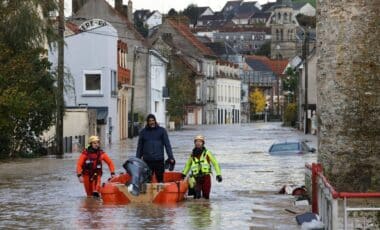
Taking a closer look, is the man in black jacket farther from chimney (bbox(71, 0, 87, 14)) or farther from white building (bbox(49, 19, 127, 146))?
chimney (bbox(71, 0, 87, 14))

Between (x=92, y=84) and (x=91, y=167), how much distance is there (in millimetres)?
45534

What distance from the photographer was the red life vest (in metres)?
21.5

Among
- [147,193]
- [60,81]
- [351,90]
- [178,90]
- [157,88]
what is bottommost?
[147,193]

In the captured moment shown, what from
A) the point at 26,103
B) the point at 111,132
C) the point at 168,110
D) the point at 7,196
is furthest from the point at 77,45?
the point at 7,196

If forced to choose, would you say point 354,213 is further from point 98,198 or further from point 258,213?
point 98,198

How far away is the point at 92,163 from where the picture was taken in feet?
70.7

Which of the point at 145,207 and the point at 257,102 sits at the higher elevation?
the point at 257,102

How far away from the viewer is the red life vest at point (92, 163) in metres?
21.5

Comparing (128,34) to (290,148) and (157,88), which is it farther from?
(290,148)

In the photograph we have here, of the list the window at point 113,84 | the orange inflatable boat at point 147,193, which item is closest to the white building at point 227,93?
the window at point 113,84

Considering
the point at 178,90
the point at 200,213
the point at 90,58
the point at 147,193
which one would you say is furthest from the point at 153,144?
the point at 178,90

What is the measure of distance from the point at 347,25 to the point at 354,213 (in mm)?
5657

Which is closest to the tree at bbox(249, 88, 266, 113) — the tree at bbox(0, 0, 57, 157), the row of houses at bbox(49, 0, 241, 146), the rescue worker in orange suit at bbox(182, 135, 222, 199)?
the row of houses at bbox(49, 0, 241, 146)

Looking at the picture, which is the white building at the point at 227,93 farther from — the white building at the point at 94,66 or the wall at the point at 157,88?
the white building at the point at 94,66
